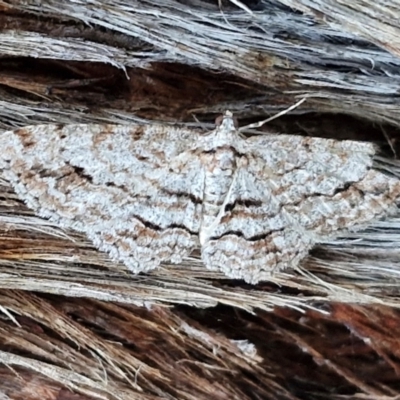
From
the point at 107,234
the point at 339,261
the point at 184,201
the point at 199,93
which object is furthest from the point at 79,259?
the point at 339,261

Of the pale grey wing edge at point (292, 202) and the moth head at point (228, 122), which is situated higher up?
the moth head at point (228, 122)

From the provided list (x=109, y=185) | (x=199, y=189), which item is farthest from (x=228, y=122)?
(x=109, y=185)

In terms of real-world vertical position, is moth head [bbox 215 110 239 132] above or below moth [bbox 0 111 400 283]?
above

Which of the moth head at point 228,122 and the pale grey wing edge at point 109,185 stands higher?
the moth head at point 228,122
